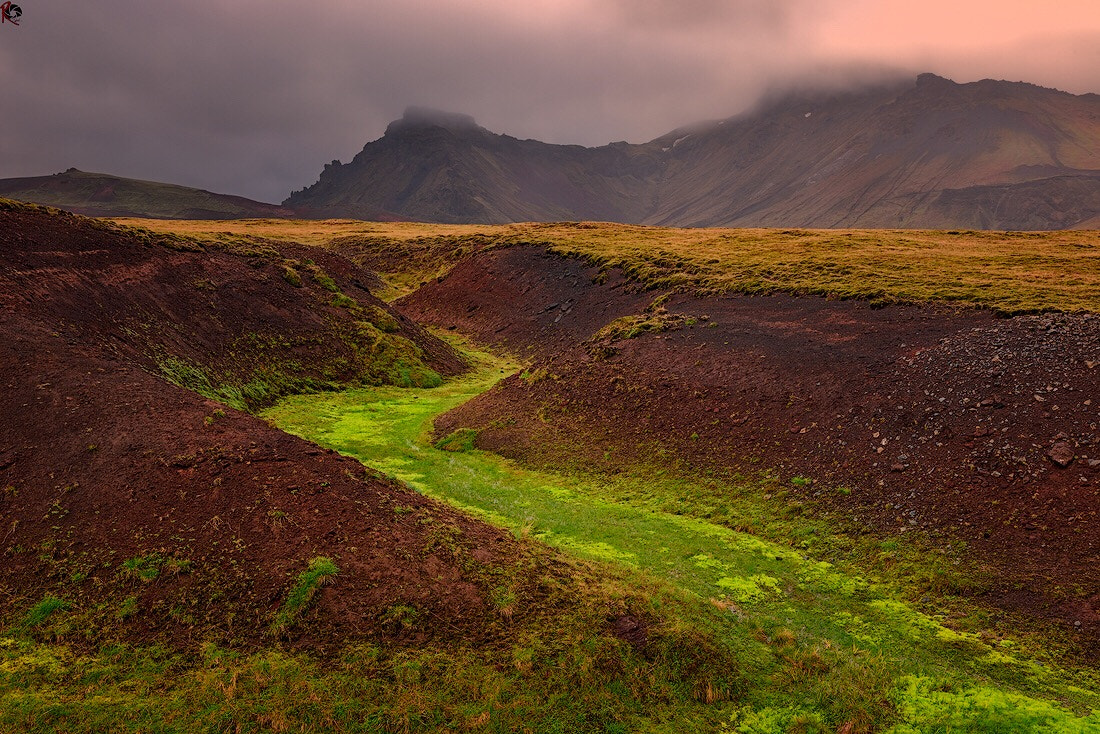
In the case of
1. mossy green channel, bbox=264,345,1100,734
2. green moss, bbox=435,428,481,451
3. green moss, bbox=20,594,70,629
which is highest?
green moss, bbox=20,594,70,629

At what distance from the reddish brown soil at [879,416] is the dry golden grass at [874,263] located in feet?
8.10

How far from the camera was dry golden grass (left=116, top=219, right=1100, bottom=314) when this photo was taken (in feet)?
106

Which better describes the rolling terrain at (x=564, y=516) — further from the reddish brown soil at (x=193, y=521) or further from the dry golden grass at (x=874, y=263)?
the dry golden grass at (x=874, y=263)

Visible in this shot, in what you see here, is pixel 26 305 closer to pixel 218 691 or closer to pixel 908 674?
pixel 218 691

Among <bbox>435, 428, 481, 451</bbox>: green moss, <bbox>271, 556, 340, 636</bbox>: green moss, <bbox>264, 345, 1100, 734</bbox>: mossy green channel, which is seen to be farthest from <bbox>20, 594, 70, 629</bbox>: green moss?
<bbox>435, 428, 481, 451</bbox>: green moss

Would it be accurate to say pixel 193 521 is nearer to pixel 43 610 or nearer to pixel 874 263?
pixel 43 610

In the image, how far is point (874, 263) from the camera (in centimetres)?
4341

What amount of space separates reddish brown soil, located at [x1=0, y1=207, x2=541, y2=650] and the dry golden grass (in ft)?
88.9

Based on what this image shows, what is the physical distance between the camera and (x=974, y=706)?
12.3 meters

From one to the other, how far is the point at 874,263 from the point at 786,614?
34480 millimetres

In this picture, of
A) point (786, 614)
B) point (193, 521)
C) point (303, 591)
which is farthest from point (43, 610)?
point (786, 614)

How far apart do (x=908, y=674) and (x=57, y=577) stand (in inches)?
706

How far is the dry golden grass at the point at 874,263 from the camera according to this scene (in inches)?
1267

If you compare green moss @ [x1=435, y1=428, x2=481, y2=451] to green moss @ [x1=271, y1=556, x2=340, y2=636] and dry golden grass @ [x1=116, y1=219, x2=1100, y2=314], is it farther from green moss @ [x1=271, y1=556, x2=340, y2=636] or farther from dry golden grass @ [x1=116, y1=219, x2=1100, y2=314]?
dry golden grass @ [x1=116, y1=219, x2=1100, y2=314]
